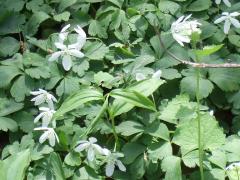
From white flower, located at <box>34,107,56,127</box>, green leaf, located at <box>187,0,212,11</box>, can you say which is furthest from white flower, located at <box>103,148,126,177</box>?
green leaf, located at <box>187,0,212,11</box>

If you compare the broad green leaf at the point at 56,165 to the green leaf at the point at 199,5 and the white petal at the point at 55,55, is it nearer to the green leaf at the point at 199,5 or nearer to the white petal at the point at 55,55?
the white petal at the point at 55,55

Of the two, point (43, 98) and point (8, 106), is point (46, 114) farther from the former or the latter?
point (8, 106)

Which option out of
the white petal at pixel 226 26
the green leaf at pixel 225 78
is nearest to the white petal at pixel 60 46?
the green leaf at pixel 225 78

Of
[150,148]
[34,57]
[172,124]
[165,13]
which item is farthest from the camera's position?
[165,13]

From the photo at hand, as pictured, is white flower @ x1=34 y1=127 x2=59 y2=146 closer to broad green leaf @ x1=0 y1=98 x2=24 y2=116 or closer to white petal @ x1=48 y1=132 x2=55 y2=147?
white petal @ x1=48 y1=132 x2=55 y2=147

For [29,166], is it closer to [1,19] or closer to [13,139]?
[13,139]

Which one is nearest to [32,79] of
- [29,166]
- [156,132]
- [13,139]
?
[13,139]
